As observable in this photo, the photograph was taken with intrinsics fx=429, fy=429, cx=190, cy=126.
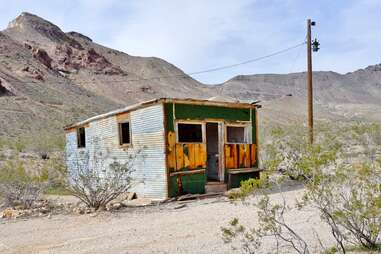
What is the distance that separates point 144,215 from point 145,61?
68.9 m

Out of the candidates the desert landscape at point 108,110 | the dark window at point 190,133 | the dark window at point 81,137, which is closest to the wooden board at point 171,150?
the desert landscape at point 108,110

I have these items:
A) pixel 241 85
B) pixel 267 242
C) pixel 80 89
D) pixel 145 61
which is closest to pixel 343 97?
pixel 241 85

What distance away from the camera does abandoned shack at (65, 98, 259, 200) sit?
11.8m

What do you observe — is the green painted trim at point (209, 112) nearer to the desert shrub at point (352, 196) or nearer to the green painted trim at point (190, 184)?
the green painted trim at point (190, 184)

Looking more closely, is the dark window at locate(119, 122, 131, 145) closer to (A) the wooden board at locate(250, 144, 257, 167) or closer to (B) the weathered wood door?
(B) the weathered wood door

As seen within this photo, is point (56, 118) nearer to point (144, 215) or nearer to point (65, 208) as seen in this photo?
point (65, 208)

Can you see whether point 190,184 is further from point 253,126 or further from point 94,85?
point 94,85

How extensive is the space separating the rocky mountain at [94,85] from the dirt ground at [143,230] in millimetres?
22307

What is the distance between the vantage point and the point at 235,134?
14625mm

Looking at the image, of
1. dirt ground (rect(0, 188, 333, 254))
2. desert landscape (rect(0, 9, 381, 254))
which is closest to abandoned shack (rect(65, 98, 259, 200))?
desert landscape (rect(0, 9, 381, 254))

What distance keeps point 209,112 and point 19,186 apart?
5.80 meters

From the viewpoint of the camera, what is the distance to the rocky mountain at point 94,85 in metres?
37.5

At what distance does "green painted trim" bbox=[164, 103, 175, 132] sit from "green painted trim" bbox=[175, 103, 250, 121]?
208mm

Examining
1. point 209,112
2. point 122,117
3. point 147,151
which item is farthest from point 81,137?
point 209,112
